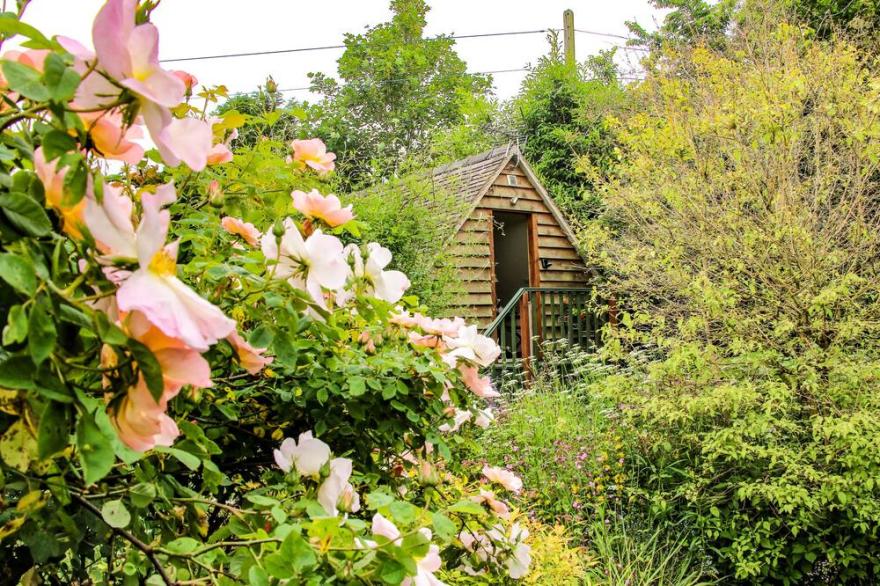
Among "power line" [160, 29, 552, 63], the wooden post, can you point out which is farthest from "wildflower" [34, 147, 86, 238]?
"power line" [160, 29, 552, 63]

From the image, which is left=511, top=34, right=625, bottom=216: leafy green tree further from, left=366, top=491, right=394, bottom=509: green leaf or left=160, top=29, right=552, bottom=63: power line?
left=366, top=491, right=394, bottom=509: green leaf

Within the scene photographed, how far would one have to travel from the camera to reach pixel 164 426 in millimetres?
565

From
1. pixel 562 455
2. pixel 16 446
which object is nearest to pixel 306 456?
pixel 16 446

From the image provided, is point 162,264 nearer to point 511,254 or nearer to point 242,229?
point 242,229

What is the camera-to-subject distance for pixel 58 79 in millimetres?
398

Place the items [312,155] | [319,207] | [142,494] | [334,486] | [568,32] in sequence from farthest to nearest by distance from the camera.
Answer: [568,32]
[312,155]
[319,207]
[334,486]
[142,494]

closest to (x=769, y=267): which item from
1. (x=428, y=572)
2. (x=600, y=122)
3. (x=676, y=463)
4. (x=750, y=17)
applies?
(x=676, y=463)

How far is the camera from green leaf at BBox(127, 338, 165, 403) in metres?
0.41

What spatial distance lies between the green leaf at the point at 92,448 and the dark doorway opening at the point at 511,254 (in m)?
9.05

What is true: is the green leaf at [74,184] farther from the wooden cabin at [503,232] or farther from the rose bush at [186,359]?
the wooden cabin at [503,232]

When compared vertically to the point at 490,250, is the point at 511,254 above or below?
below

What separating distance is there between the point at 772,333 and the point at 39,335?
4124mm

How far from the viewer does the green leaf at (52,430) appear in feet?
1.40

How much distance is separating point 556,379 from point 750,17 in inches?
122
